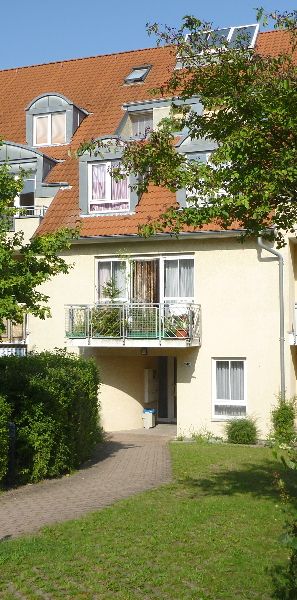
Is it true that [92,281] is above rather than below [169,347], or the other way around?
above

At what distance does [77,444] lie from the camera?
1592 centimetres

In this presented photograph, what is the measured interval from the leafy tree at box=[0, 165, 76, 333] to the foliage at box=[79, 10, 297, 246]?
2.36 metres

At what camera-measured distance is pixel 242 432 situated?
67.5ft

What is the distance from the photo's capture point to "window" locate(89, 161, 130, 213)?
75.6 ft

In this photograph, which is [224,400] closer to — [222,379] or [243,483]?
[222,379]

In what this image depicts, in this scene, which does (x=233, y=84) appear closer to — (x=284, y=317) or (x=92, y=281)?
(x=284, y=317)

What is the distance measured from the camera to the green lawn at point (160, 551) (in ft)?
25.3

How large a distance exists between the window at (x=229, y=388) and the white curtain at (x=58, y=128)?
1008 cm

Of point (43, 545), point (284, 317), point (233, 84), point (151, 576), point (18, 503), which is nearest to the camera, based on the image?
point (151, 576)

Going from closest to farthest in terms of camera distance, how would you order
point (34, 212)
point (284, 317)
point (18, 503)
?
point (18, 503)
point (284, 317)
point (34, 212)

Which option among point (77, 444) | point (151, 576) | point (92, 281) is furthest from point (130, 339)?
point (151, 576)

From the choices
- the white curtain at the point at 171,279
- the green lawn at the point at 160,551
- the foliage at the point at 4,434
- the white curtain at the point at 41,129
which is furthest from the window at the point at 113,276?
the green lawn at the point at 160,551

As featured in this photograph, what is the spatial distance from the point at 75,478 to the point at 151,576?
22.5 feet

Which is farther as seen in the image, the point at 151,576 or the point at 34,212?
the point at 34,212
